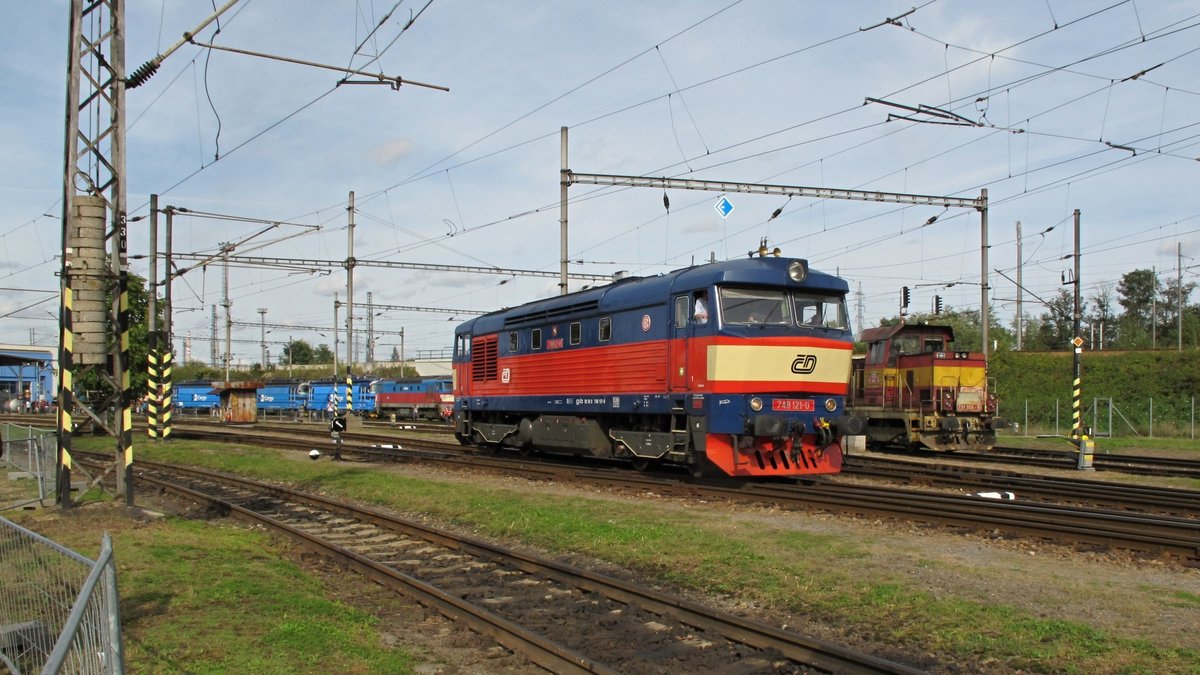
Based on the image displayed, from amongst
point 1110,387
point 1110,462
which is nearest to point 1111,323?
point 1110,387

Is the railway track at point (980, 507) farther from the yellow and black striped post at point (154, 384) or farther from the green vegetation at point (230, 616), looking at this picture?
the yellow and black striped post at point (154, 384)

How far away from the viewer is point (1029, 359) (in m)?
44.3

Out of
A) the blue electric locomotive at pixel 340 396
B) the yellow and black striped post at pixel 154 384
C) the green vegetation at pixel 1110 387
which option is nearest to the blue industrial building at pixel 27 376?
the blue electric locomotive at pixel 340 396

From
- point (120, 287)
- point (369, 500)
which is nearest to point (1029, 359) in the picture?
point (369, 500)

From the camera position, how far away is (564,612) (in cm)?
812

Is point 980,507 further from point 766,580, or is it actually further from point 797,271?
point 766,580

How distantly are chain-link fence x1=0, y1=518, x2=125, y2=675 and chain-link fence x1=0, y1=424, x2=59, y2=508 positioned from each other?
891cm

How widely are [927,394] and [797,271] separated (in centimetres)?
1188

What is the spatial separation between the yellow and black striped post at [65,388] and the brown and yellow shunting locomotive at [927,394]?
19341 mm

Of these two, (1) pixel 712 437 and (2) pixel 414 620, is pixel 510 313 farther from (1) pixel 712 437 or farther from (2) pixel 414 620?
(2) pixel 414 620

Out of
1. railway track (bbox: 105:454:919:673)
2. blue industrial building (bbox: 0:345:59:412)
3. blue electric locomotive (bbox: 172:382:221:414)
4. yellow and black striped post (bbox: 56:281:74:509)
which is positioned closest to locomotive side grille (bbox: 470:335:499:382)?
railway track (bbox: 105:454:919:673)

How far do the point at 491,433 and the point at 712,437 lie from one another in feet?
32.7

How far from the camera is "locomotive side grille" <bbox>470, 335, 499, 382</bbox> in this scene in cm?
2358

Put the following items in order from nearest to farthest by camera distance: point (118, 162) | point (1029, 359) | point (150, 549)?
point (150, 549) < point (118, 162) < point (1029, 359)
